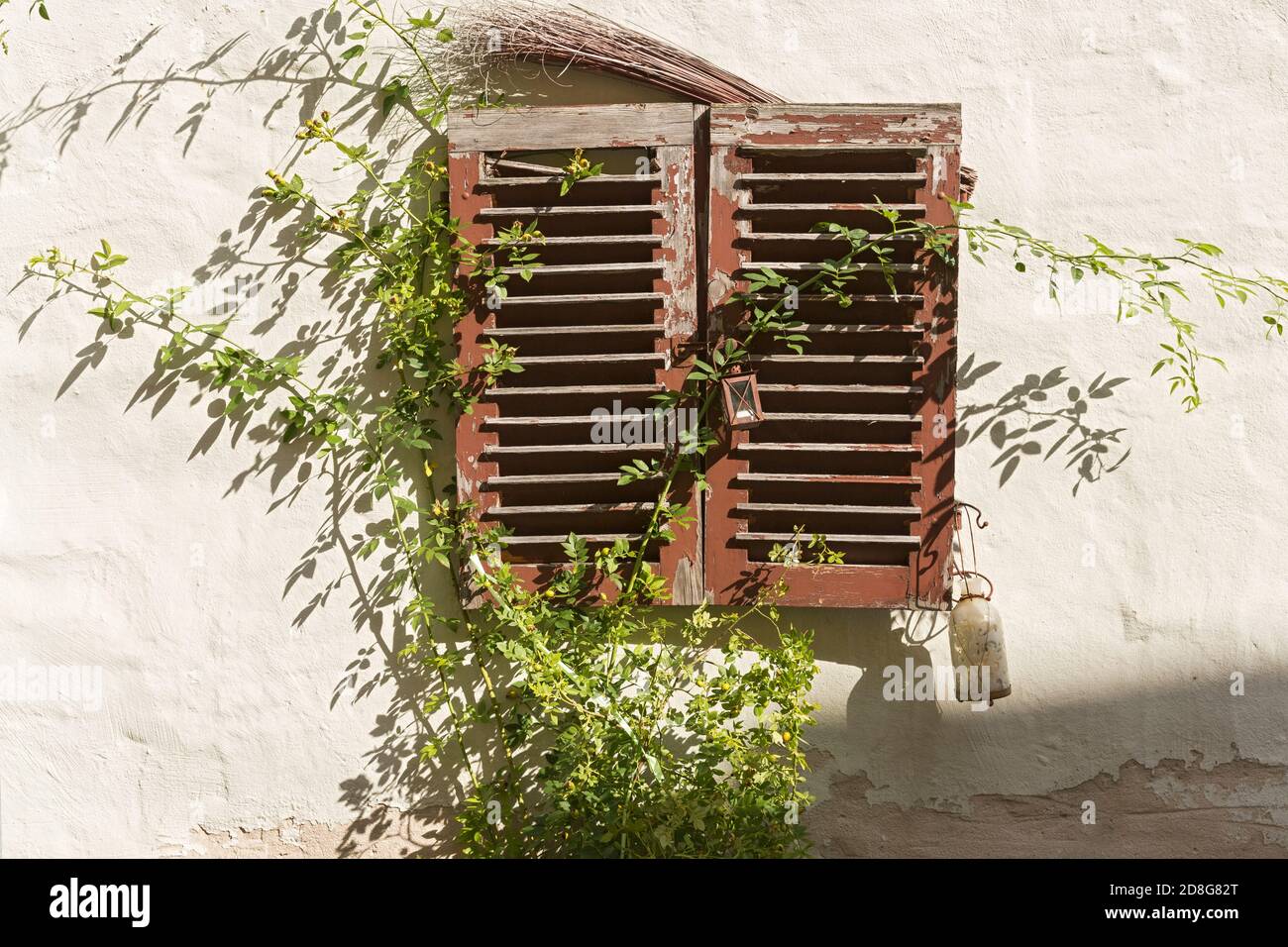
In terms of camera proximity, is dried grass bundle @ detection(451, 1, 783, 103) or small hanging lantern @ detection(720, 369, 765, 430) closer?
small hanging lantern @ detection(720, 369, 765, 430)

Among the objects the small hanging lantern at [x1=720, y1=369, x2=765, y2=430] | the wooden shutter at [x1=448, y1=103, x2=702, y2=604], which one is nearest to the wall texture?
the wooden shutter at [x1=448, y1=103, x2=702, y2=604]

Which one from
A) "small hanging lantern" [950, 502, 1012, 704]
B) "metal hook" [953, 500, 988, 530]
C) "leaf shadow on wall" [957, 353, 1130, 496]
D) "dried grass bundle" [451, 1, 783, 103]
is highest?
"dried grass bundle" [451, 1, 783, 103]

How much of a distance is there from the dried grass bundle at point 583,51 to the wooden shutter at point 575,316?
6.0 inches

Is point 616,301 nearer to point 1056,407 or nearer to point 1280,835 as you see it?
Result: point 1056,407

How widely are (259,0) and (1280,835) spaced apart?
3989 millimetres

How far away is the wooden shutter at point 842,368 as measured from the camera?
9.48 feet

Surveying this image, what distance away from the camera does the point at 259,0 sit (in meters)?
3.13

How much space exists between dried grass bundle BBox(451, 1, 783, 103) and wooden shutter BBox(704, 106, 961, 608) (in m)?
0.17

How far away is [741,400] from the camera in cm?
287

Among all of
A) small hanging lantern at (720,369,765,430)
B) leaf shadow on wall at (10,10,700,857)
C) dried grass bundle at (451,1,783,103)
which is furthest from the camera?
leaf shadow on wall at (10,10,700,857)

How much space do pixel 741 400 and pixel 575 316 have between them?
55cm

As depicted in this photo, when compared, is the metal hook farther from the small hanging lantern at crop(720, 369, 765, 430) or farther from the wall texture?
the small hanging lantern at crop(720, 369, 765, 430)

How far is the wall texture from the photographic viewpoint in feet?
10.1

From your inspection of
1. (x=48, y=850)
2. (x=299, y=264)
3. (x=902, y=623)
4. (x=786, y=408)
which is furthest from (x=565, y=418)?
(x=48, y=850)
